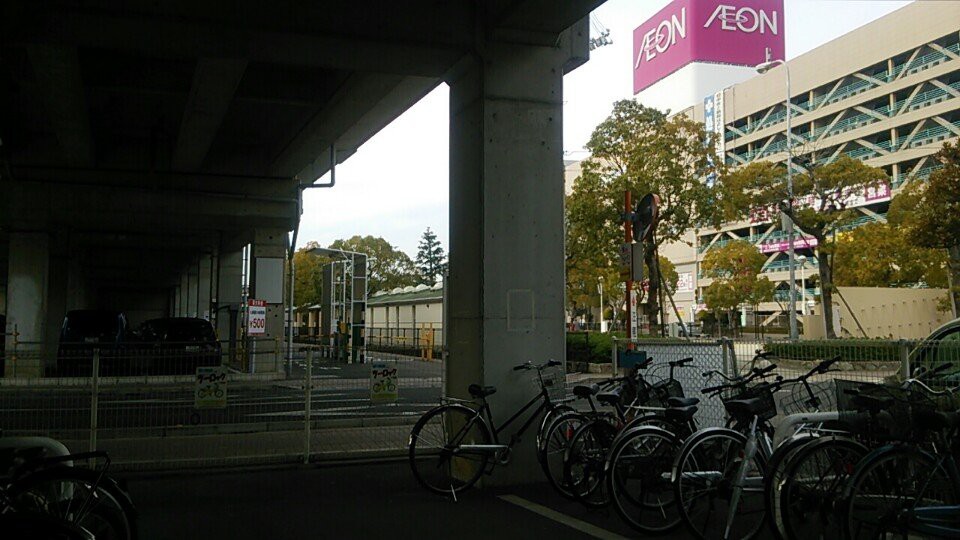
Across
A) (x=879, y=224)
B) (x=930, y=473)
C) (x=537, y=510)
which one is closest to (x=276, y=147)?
(x=537, y=510)

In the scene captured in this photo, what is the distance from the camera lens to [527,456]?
7.62m

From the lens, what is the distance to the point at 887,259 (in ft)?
122

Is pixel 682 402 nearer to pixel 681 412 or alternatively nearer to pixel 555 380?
pixel 681 412

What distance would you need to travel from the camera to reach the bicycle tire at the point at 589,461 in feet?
21.8

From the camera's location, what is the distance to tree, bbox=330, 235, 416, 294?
81.8m

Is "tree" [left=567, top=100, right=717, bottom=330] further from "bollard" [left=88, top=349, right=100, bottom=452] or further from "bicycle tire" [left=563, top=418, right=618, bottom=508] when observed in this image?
"bollard" [left=88, top=349, right=100, bottom=452]

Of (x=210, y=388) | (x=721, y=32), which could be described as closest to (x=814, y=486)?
(x=210, y=388)

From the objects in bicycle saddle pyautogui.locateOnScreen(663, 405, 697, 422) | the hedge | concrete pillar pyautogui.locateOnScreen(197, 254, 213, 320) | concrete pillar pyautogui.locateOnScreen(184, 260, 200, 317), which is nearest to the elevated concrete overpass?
bicycle saddle pyautogui.locateOnScreen(663, 405, 697, 422)

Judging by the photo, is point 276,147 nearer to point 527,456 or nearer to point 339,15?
point 339,15

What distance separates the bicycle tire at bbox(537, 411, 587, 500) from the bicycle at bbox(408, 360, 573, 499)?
0.14 meters

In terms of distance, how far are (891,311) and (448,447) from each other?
3260cm

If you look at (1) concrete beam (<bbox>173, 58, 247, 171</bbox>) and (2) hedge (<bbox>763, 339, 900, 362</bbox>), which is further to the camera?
(1) concrete beam (<bbox>173, 58, 247, 171</bbox>)

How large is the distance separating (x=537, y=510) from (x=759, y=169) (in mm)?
28997

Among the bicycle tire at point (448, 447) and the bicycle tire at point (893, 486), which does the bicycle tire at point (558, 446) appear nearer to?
the bicycle tire at point (448, 447)
